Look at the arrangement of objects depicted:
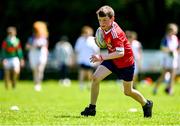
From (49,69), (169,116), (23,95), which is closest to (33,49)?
(23,95)

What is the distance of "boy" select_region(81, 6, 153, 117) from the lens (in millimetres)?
12492

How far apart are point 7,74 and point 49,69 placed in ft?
63.2

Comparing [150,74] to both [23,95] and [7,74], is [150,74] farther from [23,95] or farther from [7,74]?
[23,95]

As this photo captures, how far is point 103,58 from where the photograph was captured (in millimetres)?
12445

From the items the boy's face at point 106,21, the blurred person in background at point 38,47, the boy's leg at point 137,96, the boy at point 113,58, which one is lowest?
the boy's leg at point 137,96

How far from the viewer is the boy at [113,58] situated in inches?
492

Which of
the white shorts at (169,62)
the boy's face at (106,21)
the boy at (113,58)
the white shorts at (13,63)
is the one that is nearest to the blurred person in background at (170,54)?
the white shorts at (169,62)

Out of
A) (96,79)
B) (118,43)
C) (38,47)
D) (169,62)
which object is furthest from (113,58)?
(38,47)

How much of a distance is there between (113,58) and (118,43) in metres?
0.29

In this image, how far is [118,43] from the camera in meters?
12.5

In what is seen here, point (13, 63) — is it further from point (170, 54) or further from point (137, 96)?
point (137, 96)

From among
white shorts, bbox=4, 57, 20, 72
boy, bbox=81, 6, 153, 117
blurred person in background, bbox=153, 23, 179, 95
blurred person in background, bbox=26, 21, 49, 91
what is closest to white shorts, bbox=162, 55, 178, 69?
blurred person in background, bbox=153, 23, 179, 95

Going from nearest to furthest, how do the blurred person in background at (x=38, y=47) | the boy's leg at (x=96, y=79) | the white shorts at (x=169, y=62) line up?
the boy's leg at (x=96, y=79) < the white shorts at (x=169, y=62) < the blurred person in background at (x=38, y=47)

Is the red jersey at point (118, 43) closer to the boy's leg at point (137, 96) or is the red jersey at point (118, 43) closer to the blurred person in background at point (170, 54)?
the boy's leg at point (137, 96)
